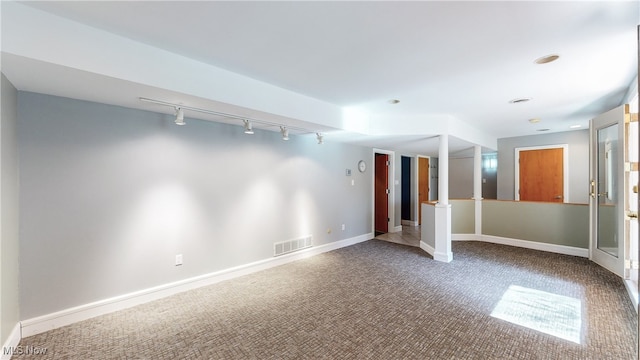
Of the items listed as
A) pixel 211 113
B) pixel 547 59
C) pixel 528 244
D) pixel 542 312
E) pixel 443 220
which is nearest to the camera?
pixel 547 59

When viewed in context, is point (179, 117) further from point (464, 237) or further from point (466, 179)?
point (466, 179)

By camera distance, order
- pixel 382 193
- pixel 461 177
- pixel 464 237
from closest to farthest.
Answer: pixel 464 237 → pixel 382 193 → pixel 461 177

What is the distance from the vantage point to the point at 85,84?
2186mm

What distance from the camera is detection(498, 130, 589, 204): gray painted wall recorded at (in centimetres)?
546

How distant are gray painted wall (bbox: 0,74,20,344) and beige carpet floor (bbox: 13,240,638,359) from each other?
1.21ft

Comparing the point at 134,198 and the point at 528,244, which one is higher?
the point at 134,198

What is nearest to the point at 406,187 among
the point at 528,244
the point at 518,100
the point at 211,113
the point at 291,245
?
the point at 528,244

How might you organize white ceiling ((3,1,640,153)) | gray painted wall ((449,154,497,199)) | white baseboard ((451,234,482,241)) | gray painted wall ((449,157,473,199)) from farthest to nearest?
gray painted wall ((449,157,473,199)) < gray painted wall ((449,154,497,199)) < white baseboard ((451,234,482,241)) < white ceiling ((3,1,640,153))

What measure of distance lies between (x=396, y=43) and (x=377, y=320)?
244 centimetres

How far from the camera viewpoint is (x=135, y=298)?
9.51ft

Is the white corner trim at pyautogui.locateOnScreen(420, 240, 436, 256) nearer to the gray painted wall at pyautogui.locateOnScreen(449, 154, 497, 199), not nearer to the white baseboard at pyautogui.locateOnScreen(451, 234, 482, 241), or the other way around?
the white baseboard at pyautogui.locateOnScreen(451, 234, 482, 241)

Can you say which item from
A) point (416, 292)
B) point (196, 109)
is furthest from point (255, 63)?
point (416, 292)

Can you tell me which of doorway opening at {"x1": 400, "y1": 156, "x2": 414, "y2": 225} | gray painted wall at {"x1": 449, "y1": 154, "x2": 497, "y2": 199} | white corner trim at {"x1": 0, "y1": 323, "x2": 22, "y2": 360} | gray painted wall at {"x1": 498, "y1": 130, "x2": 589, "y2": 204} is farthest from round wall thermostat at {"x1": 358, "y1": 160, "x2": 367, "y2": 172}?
white corner trim at {"x1": 0, "y1": 323, "x2": 22, "y2": 360}

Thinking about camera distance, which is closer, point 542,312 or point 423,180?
point 542,312
